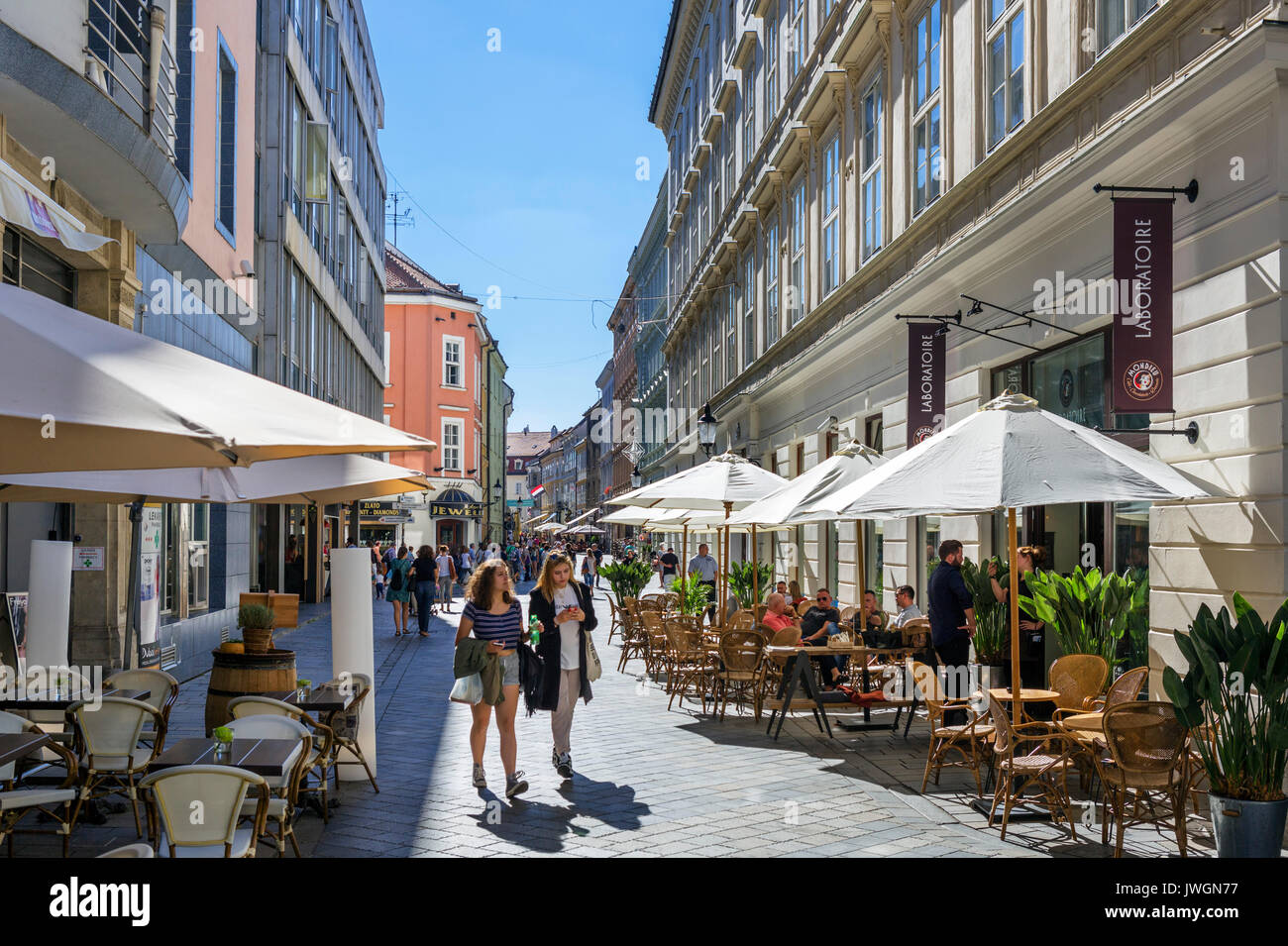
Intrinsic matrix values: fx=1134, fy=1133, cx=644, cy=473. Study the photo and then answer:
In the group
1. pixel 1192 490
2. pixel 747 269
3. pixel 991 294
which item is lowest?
pixel 1192 490

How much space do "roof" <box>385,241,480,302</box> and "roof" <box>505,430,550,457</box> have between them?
4166 inches

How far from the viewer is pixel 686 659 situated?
13.0 metres

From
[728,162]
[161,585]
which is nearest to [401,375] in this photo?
[728,162]

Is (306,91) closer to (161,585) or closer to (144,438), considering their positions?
(161,585)

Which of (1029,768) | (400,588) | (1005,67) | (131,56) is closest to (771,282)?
(400,588)

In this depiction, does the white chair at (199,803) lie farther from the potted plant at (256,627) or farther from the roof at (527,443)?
the roof at (527,443)

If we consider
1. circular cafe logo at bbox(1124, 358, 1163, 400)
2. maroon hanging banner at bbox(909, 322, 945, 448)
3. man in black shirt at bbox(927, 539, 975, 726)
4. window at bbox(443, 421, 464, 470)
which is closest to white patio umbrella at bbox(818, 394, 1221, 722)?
circular cafe logo at bbox(1124, 358, 1163, 400)

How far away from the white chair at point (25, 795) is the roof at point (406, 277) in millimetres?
48661

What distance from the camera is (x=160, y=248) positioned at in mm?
14016

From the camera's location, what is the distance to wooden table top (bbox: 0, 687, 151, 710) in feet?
24.8

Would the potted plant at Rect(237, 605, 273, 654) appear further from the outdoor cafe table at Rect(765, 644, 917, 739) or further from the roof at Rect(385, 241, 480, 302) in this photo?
the roof at Rect(385, 241, 480, 302)
